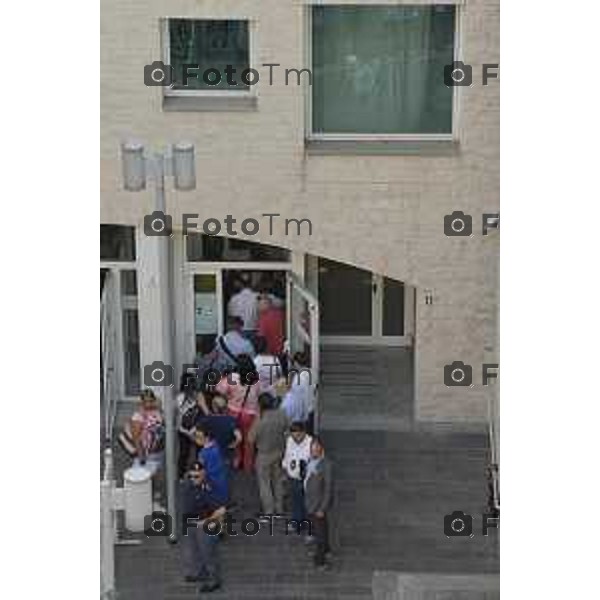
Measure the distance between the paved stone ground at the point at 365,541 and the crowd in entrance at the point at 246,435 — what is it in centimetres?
23

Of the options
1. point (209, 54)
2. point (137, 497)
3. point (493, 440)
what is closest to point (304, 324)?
point (493, 440)

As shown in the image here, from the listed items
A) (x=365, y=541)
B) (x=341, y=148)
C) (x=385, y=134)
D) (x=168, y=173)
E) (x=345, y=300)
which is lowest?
Result: (x=365, y=541)

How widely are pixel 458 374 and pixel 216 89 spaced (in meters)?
4.38

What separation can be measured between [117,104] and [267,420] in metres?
4.10

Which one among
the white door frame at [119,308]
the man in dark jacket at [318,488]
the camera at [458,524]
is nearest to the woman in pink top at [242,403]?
the man in dark jacket at [318,488]

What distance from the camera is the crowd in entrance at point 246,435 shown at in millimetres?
12523

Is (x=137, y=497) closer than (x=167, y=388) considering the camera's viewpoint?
No

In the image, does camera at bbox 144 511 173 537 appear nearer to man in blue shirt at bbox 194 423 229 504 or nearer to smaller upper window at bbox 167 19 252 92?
man in blue shirt at bbox 194 423 229 504

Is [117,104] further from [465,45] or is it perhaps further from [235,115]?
[465,45]

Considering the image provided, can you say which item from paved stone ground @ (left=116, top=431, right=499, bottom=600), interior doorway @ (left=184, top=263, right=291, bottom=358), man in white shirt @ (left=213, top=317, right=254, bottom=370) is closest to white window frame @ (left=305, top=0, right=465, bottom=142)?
interior doorway @ (left=184, top=263, right=291, bottom=358)

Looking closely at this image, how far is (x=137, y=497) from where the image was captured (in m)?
13.6

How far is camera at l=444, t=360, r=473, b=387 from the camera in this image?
16328mm

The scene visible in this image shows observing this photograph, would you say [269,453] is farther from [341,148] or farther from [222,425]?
[341,148]

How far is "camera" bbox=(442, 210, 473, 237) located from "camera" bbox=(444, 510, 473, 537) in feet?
10.8
